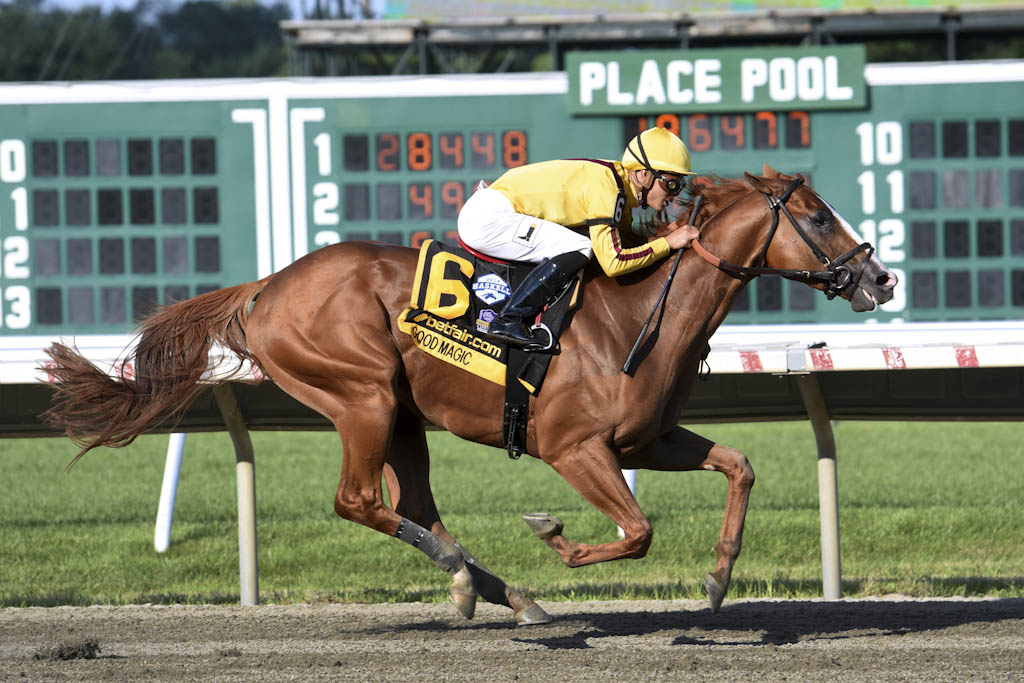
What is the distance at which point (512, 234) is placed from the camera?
188 inches

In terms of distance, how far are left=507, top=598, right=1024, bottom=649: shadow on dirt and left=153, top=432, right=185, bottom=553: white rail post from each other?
3.05m

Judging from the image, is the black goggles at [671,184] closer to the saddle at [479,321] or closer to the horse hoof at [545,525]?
the saddle at [479,321]

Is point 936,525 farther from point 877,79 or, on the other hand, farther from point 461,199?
point 461,199

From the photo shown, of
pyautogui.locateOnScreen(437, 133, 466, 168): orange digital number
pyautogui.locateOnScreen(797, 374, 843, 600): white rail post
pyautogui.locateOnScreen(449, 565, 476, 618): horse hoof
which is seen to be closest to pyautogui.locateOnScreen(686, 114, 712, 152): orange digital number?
pyautogui.locateOnScreen(437, 133, 466, 168): orange digital number

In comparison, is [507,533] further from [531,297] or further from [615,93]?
[531,297]

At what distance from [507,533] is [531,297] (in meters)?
3.89

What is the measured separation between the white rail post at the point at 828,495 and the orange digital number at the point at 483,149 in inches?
151

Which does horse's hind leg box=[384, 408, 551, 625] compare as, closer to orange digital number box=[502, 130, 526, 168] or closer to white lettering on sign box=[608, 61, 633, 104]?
orange digital number box=[502, 130, 526, 168]

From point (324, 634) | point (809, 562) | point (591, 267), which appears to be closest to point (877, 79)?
point (809, 562)

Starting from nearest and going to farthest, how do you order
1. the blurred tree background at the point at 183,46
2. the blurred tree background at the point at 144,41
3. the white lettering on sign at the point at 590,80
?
the white lettering on sign at the point at 590,80
the blurred tree background at the point at 183,46
the blurred tree background at the point at 144,41

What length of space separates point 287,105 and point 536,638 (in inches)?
208

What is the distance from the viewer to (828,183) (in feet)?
30.3

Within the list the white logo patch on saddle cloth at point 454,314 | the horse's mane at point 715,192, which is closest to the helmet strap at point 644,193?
the horse's mane at point 715,192

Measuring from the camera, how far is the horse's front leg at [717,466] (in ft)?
14.7
